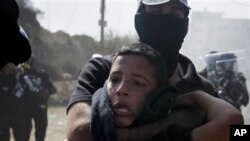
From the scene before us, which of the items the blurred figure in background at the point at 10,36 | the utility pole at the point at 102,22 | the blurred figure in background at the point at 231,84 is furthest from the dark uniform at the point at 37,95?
the utility pole at the point at 102,22

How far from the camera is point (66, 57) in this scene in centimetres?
2573

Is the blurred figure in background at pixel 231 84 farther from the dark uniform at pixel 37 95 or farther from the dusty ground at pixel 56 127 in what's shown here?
the dusty ground at pixel 56 127

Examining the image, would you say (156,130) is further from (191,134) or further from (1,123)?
(1,123)

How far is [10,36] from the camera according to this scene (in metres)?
1.26

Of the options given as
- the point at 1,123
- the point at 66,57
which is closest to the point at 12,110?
the point at 1,123

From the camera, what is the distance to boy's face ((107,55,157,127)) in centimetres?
148

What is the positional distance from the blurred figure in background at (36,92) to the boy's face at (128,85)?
5.08m

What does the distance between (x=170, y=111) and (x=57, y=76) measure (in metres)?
21.6

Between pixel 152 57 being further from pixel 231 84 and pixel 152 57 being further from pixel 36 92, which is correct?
pixel 36 92

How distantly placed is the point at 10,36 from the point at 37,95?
5525mm

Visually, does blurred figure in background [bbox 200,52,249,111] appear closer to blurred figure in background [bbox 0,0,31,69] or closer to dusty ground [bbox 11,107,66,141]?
dusty ground [bbox 11,107,66,141]

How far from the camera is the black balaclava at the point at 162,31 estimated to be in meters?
1.82

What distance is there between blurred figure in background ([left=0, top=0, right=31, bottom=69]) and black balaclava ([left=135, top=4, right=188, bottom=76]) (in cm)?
65

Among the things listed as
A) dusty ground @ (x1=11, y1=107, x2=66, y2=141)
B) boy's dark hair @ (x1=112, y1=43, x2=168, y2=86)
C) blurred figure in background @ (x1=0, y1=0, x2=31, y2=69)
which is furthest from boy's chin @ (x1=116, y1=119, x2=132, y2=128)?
dusty ground @ (x1=11, y1=107, x2=66, y2=141)
